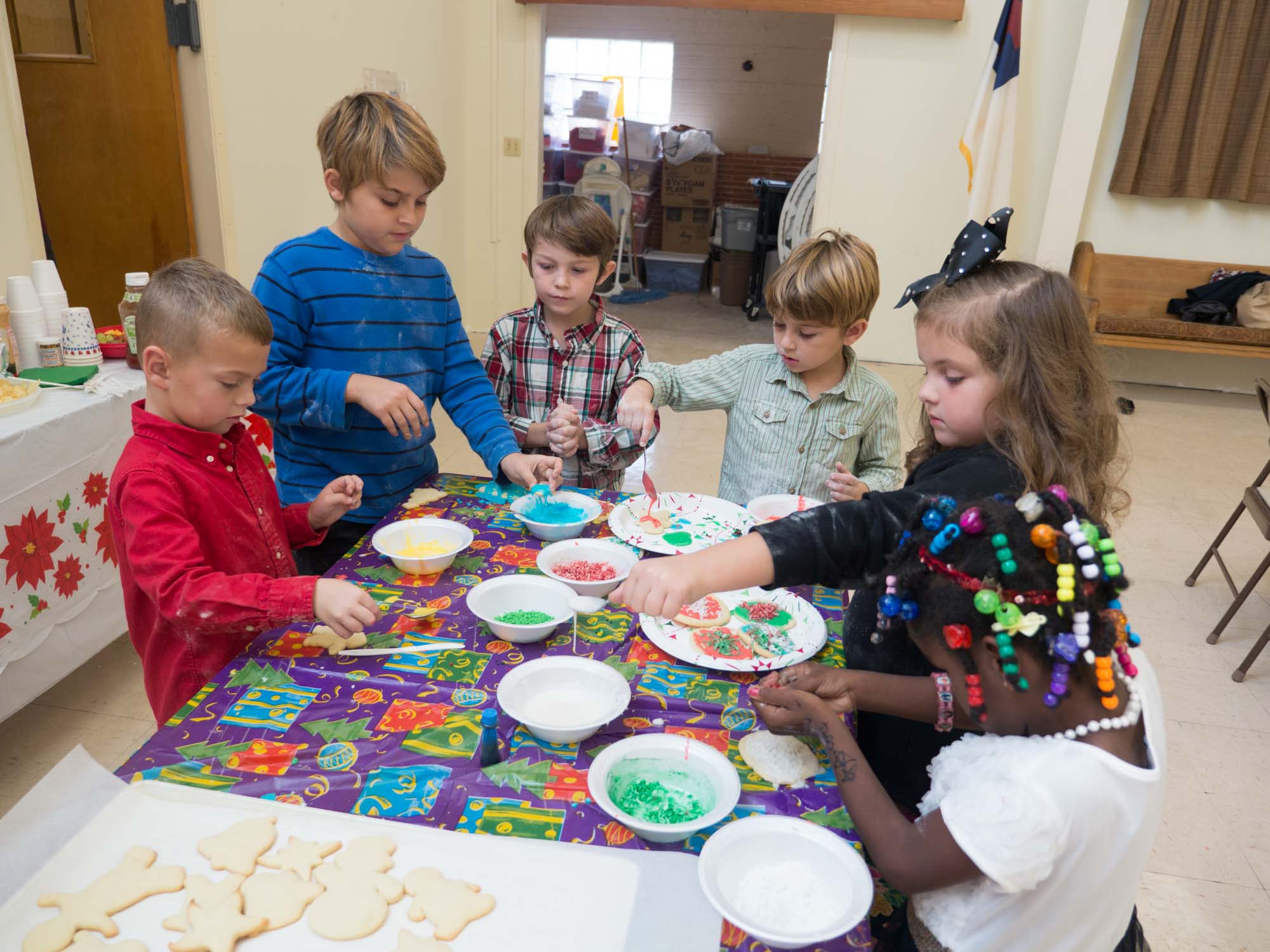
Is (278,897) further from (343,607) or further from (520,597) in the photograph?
(520,597)

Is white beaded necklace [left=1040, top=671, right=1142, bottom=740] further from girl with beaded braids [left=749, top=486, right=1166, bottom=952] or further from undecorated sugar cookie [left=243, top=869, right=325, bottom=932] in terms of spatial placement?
undecorated sugar cookie [left=243, top=869, right=325, bottom=932]

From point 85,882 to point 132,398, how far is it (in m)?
1.77

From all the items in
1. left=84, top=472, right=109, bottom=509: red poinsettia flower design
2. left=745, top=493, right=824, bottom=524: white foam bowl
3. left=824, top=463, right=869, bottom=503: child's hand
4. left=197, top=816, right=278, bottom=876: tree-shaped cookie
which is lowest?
left=84, top=472, right=109, bottom=509: red poinsettia flower design

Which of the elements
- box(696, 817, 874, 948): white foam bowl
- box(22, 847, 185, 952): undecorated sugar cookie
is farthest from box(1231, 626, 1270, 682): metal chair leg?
box(22, 847, 185, 952): undecorated sugar cookie

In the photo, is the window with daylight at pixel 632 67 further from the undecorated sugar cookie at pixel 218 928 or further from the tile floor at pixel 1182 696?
the undecorated sugar cookie at pixel 218 928

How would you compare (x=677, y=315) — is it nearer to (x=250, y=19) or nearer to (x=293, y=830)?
(x=250, y=19)

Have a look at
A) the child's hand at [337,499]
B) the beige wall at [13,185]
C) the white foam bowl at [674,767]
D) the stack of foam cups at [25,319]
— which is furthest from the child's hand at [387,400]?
the beige wall at [13,185]

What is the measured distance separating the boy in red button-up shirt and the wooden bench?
19.0 ft

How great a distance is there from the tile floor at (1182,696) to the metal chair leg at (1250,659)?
0.03m

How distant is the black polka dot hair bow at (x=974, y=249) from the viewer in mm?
1303

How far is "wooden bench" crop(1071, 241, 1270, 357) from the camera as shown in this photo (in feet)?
18.6

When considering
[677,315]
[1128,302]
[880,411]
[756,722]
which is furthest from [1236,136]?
[756,722]

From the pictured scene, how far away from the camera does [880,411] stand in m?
2.04

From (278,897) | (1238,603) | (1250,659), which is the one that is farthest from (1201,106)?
(278,897)
